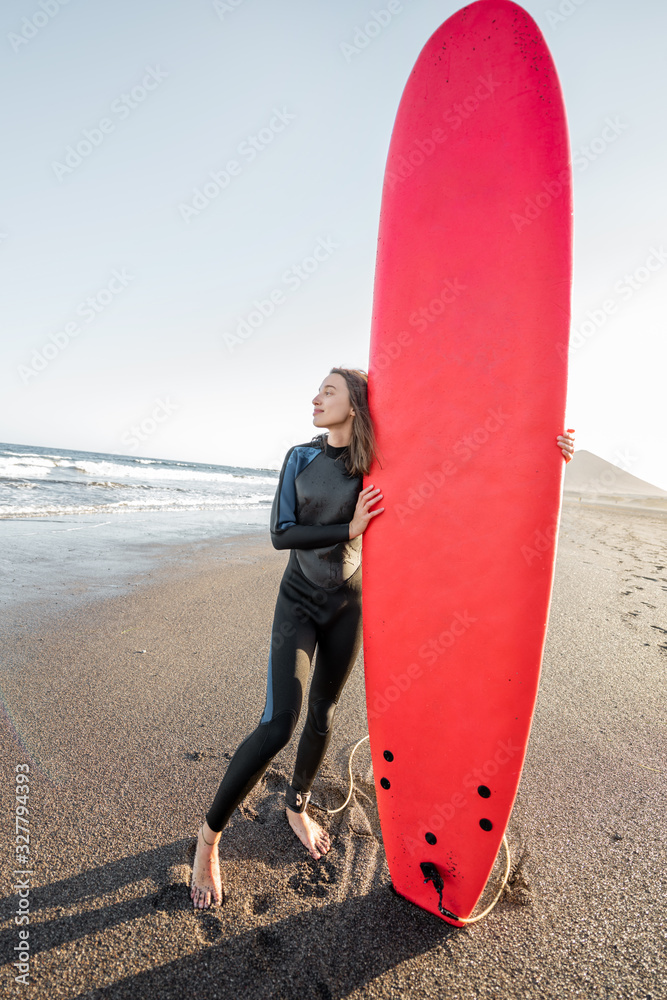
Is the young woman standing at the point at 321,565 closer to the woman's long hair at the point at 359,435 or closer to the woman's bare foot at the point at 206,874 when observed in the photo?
the woman's long hair at the point at 359,435

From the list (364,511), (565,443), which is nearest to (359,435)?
(364,511)

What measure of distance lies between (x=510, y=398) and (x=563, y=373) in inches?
9.1

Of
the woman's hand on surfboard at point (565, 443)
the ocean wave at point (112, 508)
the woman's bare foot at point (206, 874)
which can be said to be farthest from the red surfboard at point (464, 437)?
the ocean wave at point (112, 508)

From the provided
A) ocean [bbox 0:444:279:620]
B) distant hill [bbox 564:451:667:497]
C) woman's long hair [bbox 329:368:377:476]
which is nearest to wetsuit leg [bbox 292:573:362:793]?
woman's long hair [bbox 329:368:377:476]

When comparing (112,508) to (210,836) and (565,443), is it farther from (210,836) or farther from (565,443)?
(565,443)

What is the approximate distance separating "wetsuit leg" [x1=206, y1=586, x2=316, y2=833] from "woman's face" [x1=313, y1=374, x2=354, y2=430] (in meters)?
0.73

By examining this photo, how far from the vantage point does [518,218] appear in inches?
76.2

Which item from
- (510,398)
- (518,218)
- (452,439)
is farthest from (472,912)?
(518,218)

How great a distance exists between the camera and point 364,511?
6.37 ft

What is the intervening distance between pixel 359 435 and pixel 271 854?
1.62m

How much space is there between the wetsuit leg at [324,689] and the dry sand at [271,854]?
0.25 m

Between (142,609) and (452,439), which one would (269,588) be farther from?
(452,439)

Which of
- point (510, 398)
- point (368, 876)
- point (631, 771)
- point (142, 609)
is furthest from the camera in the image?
point (142, 609)

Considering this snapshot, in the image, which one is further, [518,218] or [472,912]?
[518,218]
